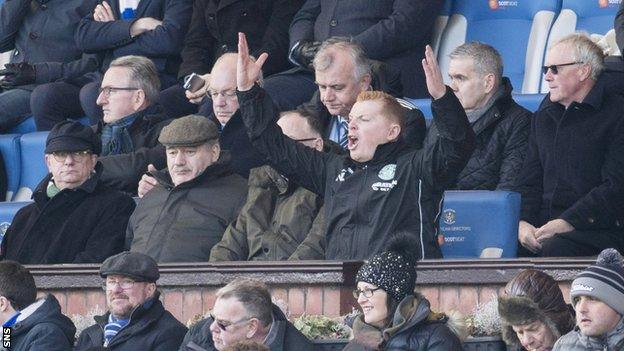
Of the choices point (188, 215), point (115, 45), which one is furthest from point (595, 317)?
point (115, 45)

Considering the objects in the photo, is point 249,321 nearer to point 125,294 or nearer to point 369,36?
point 125,294

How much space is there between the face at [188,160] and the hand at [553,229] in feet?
6.93

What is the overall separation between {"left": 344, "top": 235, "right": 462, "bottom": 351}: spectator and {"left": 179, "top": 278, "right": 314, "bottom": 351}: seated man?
1.05 feet

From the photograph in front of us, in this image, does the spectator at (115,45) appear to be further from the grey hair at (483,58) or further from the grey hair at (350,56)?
the grey hair at (483,58)

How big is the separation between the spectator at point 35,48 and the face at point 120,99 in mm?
1883

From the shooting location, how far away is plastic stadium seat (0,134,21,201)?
14.7m

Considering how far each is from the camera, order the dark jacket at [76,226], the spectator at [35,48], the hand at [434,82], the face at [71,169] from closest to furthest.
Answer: the hand at [434,82], the dark jacket at [76,226], the face at [71,169], the spectator at [35,48]

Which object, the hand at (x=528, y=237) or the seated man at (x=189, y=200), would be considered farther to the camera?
the seated man at (x=189, y=200)

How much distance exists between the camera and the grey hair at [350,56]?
1166cm

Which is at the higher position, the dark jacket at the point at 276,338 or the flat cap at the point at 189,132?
the flat cap at the point at 189,132

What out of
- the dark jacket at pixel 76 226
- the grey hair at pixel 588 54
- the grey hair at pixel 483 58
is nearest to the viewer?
the grey hair at pixel 588 54

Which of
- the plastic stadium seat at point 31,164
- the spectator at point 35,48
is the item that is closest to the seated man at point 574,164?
the plastic stadium seat at point 31,164

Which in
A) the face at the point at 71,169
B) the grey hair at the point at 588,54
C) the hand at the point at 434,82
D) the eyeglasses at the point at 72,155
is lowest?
the face at the point at 71,169

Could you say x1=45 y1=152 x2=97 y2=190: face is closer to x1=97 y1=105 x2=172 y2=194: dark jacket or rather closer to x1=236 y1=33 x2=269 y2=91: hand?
x1=97 y1=105 x2=172 y2=194: dark jacket
